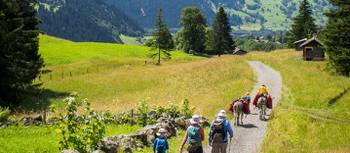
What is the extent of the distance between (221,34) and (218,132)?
116m

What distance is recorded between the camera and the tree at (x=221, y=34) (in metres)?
132

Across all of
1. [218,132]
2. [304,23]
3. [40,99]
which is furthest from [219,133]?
[304,23]

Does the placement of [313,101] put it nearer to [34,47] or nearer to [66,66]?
[34,47]

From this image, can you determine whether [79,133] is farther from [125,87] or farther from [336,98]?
[125,87]

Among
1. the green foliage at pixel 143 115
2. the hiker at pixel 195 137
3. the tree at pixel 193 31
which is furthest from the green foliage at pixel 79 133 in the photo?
the tree at pixel 193 31

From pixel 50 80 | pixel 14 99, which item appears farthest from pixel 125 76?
pixel 14 99

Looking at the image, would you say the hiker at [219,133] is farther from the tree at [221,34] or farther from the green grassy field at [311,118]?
the tree at [221,34]

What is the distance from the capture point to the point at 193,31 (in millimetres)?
137375

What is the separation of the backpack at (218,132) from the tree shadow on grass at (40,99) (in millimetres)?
28580

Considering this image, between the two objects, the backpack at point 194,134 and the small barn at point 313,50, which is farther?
the small barn at point 313,50

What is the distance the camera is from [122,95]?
58000 millimetres

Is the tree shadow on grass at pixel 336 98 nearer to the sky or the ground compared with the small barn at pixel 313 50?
nearer to the ground

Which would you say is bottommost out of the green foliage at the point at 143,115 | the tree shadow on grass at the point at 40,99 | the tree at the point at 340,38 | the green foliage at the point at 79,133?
the tree shadow on grass at the point at 40,99

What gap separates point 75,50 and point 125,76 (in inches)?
1585
